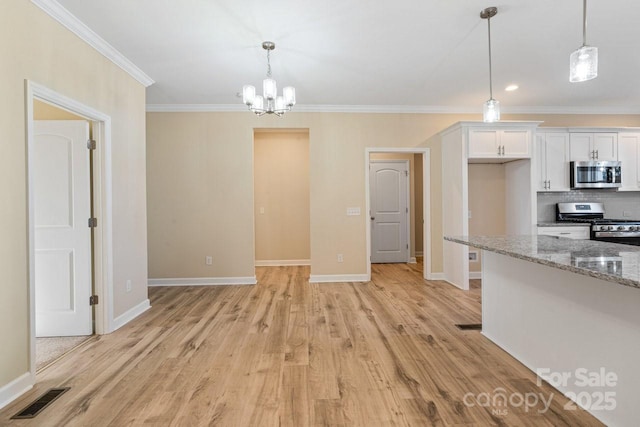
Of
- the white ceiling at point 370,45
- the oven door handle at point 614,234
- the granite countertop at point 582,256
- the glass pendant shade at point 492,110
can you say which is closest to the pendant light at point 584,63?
the glass pendant shade at point 492,110

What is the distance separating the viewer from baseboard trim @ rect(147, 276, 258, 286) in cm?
484

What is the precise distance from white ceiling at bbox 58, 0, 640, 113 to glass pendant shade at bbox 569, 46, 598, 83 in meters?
0.91

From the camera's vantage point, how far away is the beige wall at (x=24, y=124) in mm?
1973

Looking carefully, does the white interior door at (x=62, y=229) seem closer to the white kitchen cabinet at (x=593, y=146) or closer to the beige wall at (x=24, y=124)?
the beige wall at (x=24, y=124)

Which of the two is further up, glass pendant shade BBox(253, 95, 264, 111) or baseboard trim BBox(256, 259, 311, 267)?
glass pendant shade BBox(253, 95, 264, 111)

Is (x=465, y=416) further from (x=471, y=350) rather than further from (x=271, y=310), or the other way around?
(x=271, y=310)

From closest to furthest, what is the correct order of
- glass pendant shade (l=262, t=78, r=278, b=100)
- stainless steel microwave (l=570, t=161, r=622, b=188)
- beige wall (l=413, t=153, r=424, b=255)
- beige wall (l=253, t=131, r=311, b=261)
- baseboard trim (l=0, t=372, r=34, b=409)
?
baseboard trim (l=0, t=372, r=34, b=409) < glass pendant shade (l=262, t=78, r=278, b=100) < stainless steel microwave (l=570, t=161, r=622, b=188) < beige wall (l=253, t=131, r=311, b=261) < beige wall (l=413, t=153, r=424, b=255)

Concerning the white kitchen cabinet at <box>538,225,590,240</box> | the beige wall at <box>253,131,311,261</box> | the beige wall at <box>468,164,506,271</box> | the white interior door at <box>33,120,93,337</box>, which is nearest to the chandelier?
the white interior door at <box>33,120,93,337</box>

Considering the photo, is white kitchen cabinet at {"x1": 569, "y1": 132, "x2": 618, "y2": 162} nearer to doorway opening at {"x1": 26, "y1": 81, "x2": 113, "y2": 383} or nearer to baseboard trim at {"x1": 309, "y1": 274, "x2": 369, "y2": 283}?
baseboard trim at {"x1": 309, "y1": 274, "x2": 369, "y2": 283}

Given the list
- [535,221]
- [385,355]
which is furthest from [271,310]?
[535,221]

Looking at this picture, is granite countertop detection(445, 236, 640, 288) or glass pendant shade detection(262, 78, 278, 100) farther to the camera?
glass pendant shade detection(262, 78, 278, 100)

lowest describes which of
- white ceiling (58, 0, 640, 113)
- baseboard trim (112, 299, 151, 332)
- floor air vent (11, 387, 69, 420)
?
floor air vent (11, 387, 69, 420)

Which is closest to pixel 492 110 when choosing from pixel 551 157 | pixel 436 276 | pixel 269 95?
pixel 269 95

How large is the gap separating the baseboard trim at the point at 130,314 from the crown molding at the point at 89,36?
2.59 metres
